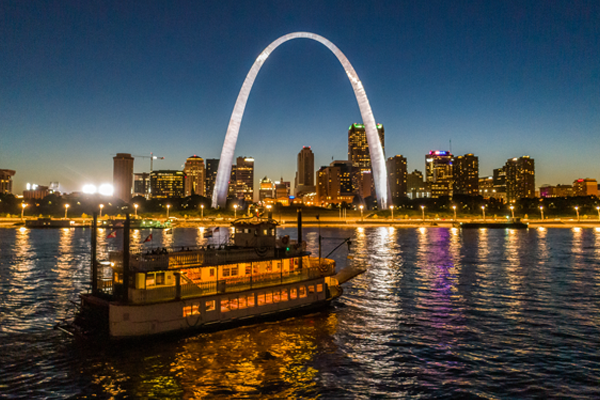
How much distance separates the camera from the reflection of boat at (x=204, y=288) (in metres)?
23.1

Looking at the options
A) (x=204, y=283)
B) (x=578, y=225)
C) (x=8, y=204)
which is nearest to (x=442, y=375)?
(x=204, y=283)

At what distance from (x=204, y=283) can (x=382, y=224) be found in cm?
12232

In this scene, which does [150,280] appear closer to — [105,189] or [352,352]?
[352,352]

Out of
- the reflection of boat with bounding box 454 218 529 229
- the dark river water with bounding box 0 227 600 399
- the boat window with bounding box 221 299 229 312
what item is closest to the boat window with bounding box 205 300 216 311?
the boat window with bounding box 221 299 229 312

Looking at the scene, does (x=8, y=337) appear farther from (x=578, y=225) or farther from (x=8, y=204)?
(x=8, y=204)

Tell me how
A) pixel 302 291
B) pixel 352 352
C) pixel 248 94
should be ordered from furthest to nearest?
pixel 248 94 < pixel 302 291 < pixel 352 352

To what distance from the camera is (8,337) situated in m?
25.0

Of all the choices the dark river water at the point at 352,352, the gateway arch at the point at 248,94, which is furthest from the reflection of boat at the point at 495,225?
the dark river water at the point at 352,352

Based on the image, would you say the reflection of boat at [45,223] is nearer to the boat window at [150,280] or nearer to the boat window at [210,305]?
the boat window at [150,280]

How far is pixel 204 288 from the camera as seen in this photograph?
25.3 m

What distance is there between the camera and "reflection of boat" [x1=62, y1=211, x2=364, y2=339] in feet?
75.8

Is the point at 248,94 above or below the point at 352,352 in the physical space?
above

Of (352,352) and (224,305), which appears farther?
(224,305)

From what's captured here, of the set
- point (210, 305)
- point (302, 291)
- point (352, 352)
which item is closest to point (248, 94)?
point (302, 291)
